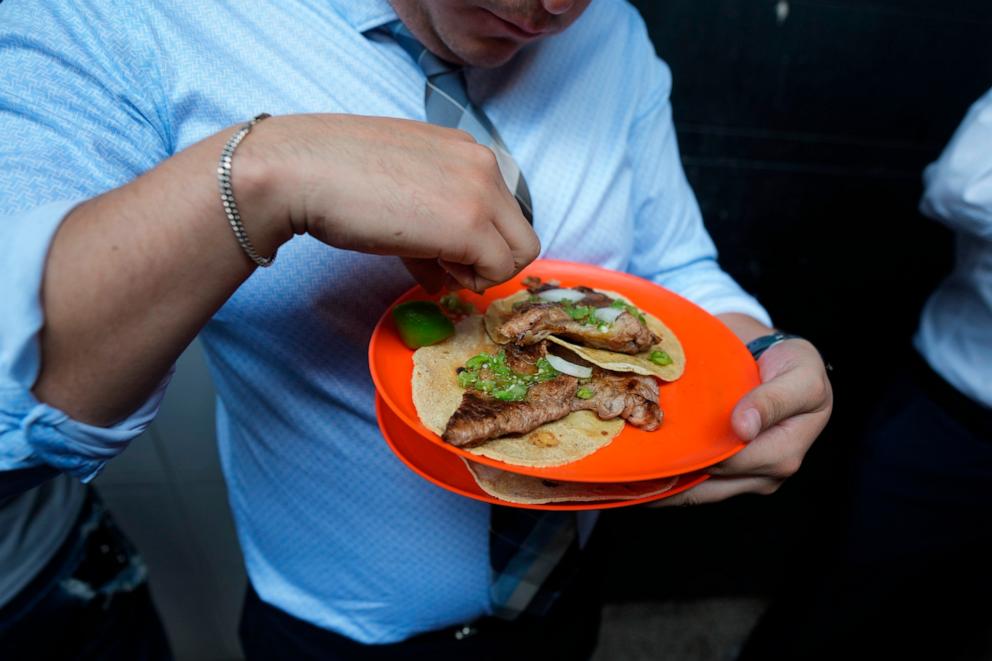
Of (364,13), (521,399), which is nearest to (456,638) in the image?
(521,399)

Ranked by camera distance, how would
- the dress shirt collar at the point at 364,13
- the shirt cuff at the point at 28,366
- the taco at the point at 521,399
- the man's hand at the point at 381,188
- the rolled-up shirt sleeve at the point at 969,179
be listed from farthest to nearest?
1. the rolled-up shirt sleeve at the point at 969,179
2. the dress shirt collar at the point at 364,13
3. the taco at the point at 521,399
4. the man's hand at the point at 381,188
5. the shirt cuff at the point at 28,366

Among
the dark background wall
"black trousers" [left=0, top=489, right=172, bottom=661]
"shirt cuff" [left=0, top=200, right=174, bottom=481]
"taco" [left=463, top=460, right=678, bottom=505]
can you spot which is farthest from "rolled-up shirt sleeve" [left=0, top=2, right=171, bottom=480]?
the dark background wall

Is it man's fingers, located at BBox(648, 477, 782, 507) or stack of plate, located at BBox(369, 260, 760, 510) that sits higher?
stack of plate, located at BBox(369, 260, 760, 510)

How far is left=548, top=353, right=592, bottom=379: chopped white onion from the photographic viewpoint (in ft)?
4.33

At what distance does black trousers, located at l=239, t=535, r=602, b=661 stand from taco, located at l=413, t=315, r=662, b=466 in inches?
30.1

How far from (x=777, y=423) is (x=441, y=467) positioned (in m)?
0.72

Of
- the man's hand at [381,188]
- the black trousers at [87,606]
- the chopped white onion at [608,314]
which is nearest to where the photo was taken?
the man's hand at [381,188]

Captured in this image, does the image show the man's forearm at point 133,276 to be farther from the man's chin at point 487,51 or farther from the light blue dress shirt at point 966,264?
the light blue dress shirt at point 966,264

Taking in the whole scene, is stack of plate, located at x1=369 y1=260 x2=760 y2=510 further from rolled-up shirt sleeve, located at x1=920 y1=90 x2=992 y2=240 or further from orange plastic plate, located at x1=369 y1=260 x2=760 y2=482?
rolled-up shirt sleeve, located at x1=920 y1=90 x2=992 y2=240

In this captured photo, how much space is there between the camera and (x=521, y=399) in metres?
1.18

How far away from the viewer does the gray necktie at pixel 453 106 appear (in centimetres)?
123

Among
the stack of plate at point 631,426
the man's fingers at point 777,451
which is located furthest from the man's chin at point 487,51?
the man's fingers at point 777,451

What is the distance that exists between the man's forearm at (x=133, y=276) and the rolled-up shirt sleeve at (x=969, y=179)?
2.20 m

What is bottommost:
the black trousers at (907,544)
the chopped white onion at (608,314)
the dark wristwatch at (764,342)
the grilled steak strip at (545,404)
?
the black trousers at (907,544)
